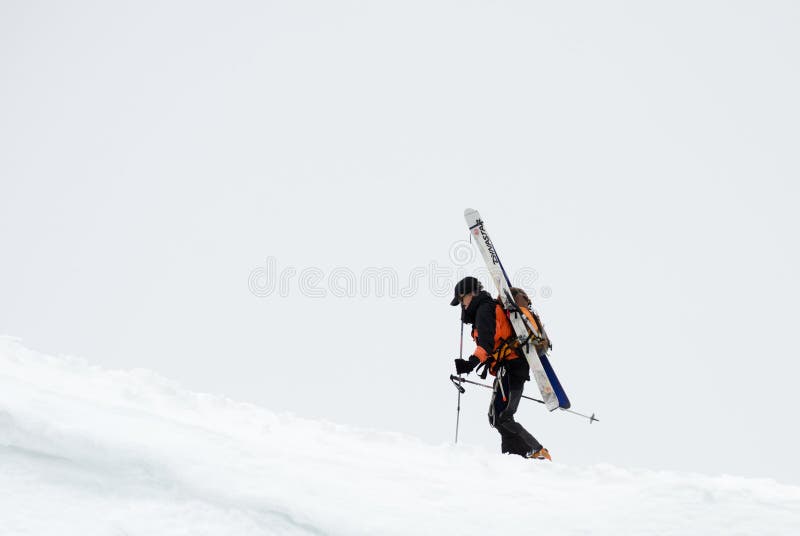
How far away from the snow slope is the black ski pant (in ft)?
7.49

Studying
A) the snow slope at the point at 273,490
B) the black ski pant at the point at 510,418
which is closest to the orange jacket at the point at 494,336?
the black ski pant at the point at 510,418

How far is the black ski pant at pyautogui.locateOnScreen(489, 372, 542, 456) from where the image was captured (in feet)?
29.6

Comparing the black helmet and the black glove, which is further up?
the black helmet

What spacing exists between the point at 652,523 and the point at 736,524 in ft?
1.67

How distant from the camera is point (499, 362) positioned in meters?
9.20

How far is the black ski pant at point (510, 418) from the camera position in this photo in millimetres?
9031

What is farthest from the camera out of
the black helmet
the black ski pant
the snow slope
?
the black helmet

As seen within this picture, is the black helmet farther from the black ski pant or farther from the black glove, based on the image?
the black ski pant

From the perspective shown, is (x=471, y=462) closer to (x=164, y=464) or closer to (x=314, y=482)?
(x=314, y=482)

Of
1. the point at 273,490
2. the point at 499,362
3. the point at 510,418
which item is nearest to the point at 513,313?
the point at 499,362

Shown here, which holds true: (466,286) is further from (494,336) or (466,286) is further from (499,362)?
(499,362)

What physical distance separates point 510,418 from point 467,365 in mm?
772

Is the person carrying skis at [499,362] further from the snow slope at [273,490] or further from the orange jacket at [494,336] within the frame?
the snow slope at [273,490]

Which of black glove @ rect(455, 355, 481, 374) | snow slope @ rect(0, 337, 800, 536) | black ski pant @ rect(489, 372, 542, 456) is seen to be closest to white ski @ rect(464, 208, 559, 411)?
black ski pant @ rect(489, 372, 542, 456)
